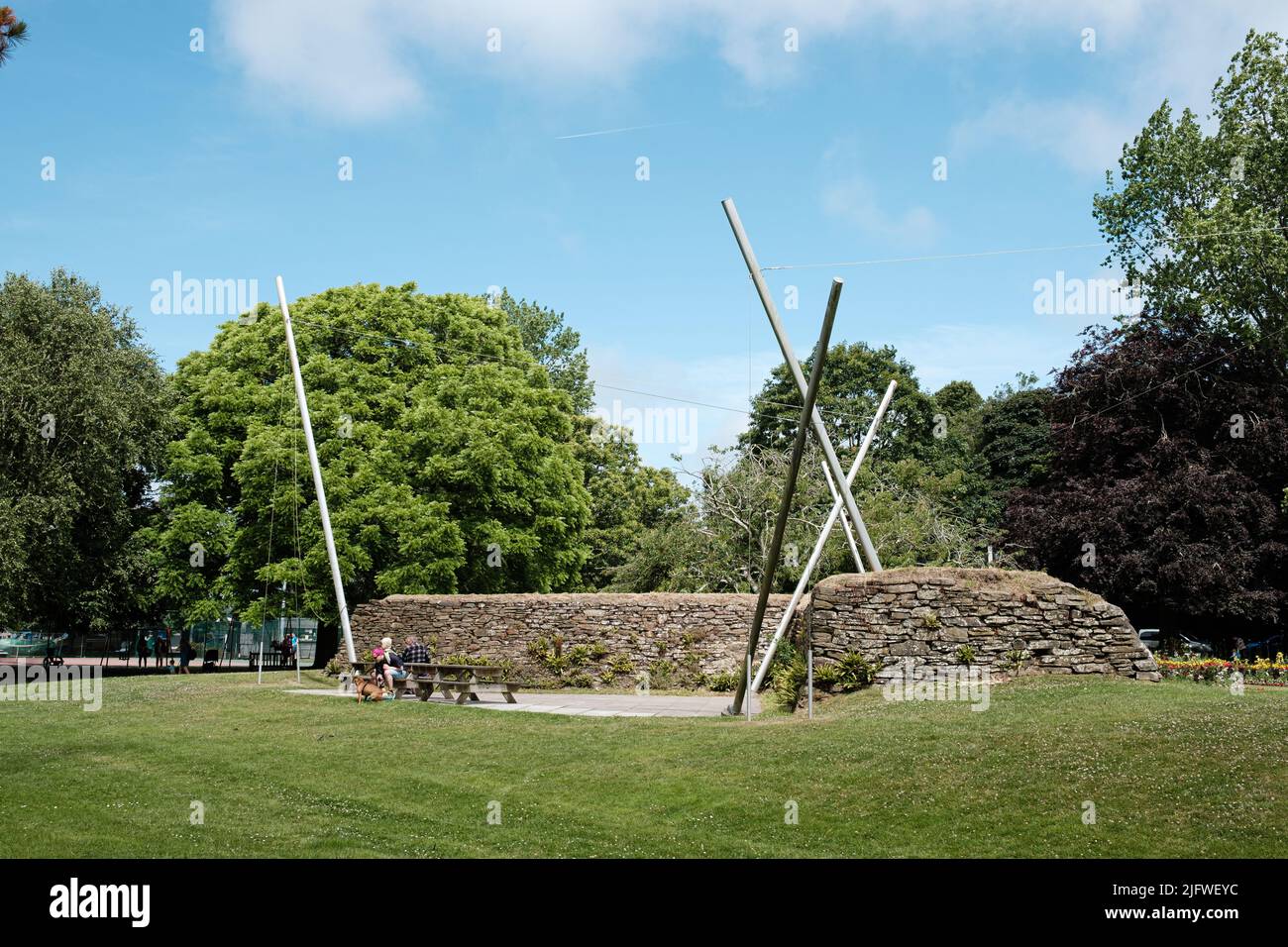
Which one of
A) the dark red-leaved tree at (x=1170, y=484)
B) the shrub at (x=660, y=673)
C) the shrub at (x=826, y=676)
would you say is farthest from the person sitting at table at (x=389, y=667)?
the dark red-leaved tree at (x=1170, y=484)

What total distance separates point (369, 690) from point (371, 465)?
40.6ft

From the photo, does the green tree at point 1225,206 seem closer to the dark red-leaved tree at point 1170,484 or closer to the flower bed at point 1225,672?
the dark red-leaved tree at point 1170,484

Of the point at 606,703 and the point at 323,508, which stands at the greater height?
the point at 323,508

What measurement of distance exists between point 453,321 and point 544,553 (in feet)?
27.1

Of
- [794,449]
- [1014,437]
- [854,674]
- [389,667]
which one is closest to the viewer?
[794,449]

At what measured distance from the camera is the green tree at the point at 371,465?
30.4 metres

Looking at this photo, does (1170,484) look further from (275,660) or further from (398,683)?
(275,660)

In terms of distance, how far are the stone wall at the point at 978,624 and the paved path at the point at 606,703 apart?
2.22m

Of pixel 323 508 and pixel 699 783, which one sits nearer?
pixel 699 783


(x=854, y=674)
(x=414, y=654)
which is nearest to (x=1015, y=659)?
(x=854, y=674)

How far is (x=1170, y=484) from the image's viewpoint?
30062 mm

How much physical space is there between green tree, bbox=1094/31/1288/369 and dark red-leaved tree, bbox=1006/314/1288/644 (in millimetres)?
1194

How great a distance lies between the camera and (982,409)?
4978 cm
